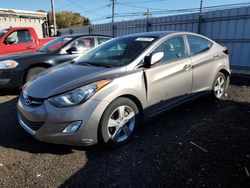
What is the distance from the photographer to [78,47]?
6.99 meters

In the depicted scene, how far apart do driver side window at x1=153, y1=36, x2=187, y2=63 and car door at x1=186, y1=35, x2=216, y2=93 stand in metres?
0.21

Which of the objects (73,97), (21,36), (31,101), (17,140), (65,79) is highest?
(21,36)

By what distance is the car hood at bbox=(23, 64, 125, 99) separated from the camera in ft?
10.7

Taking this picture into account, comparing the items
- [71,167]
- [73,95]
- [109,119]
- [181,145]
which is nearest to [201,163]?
[181,145]

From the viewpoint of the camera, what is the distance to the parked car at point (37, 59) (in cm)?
607

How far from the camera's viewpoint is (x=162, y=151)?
11.1ft

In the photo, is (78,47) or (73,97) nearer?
(73,97)

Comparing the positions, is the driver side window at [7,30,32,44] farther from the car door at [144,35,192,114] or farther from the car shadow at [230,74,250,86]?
the car shadow at [230,74,250,86]

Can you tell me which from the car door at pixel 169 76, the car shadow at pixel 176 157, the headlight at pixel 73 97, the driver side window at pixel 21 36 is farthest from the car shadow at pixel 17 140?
the driver side window at pixel 21 36

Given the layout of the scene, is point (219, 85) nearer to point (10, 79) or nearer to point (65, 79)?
point (65, 79)

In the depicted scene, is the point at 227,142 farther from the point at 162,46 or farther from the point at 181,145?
the point at 162,46

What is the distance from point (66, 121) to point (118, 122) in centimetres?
72

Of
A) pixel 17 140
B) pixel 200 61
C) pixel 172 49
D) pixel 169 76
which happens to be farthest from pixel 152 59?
pixel 17 140

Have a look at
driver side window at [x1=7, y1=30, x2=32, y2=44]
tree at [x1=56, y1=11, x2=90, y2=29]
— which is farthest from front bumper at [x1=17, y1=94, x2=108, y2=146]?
tree at [x1=56, y1=11, x2=90, y2=29]
